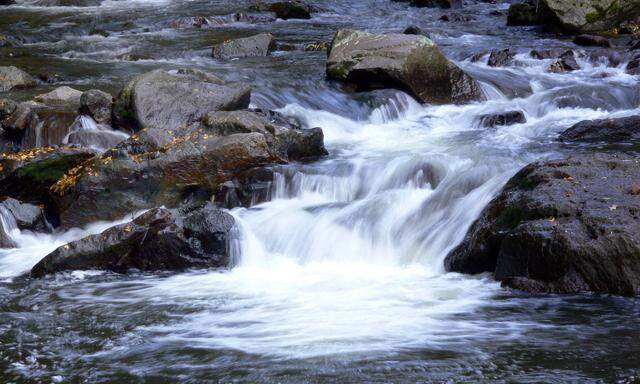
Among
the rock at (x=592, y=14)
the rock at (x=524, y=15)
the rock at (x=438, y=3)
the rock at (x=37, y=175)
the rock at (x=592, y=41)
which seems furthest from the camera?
the rock at (x=438, y=3)

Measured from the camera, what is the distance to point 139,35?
19.4 metres

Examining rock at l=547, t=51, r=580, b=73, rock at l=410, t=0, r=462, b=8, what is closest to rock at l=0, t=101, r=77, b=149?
rock at l=547, t=51, r=580, b=73

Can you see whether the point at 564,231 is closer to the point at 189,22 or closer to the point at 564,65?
the point at 564,65

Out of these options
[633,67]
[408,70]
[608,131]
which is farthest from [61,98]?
[633,67]

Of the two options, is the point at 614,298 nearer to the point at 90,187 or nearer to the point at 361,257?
the point at 361,257

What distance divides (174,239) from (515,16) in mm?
14798

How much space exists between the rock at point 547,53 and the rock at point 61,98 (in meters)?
8.77

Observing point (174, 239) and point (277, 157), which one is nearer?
point (174, 239)

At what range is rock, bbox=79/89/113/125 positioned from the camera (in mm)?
10734

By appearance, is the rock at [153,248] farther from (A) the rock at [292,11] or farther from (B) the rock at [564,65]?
(A) the rock at [292,11]

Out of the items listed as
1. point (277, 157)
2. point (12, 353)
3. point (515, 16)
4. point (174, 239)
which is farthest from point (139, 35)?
point (12, 353)

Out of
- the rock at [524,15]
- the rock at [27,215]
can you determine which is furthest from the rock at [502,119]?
the rock at [524,15]

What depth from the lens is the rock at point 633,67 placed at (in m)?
14.0

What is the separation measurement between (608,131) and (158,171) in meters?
6.04
